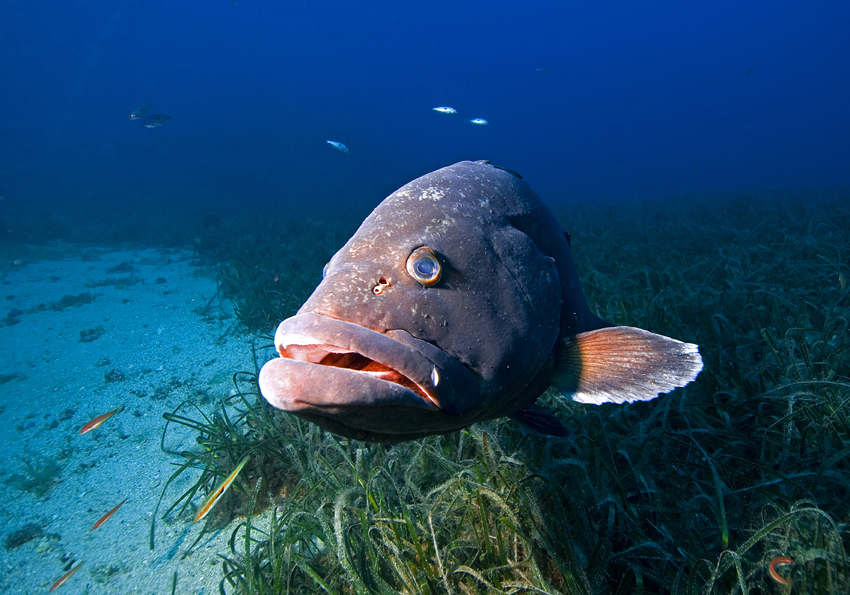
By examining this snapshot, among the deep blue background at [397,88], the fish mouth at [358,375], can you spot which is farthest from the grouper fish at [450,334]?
the deep blue background at [397,88]

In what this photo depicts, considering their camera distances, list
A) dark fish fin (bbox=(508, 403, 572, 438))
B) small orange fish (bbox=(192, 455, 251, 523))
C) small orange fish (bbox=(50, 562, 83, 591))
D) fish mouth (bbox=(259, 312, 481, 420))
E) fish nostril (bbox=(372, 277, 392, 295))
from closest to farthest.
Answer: fish mouth (bbox=(259, 312, 481, 420)) < fish nostril (bbox=(372, 277, 392, 295)) < dark fish fin (bbox=(508, 403, 572, 438)) < small orange fish (bbox=(192, 455, 251, 523)) < small orange fish (bbox=(50, 562, 83, 591))

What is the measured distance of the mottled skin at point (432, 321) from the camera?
3.86 feet

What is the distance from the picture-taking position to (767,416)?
2.54 meters

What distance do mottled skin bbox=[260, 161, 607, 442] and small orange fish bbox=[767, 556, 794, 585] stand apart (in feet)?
3.91

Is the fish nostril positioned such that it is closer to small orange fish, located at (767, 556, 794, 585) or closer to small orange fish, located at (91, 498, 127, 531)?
small orange fish, located at (767, 556, 794, 585)

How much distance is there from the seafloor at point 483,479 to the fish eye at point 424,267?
4.12 feet

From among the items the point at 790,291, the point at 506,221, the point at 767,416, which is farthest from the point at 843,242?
the point at 506,221

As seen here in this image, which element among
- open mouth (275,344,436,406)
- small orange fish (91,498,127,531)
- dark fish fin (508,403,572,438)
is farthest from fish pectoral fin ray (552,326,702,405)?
small orange fish (91,498,127,531)

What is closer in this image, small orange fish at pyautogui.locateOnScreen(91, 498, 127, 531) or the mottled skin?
the mottled skin

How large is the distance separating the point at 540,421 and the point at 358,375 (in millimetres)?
1491

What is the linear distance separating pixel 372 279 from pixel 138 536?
11.8 ft

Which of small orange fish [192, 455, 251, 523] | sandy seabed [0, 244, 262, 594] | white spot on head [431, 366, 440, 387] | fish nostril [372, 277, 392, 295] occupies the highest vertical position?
fish nostril [372, 277, 392, 295]

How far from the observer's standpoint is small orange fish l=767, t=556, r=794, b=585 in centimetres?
152

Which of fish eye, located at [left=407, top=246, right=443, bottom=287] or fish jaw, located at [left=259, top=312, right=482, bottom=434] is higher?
fish eye, located at [left=407, top=246, right=443, bottom=287]
